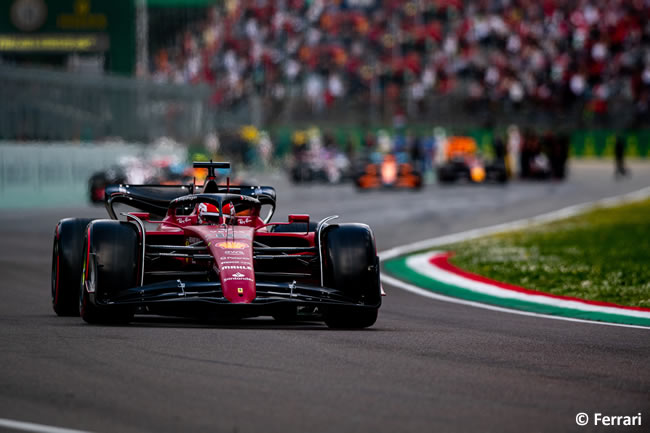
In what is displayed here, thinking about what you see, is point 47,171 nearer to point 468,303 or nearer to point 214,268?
point 468,303

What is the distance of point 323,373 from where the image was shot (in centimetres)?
700

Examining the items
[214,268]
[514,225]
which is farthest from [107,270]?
[514,225]

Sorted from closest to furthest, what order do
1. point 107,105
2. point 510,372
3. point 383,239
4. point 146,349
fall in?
point 510,372 < point 146,349 < point 383,239 < point 107,105

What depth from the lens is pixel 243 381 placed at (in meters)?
6.66

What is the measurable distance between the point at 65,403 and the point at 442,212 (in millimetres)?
22592

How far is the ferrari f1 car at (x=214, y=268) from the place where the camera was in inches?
348

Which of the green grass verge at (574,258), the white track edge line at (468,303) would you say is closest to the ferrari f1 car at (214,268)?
the white track edge line at (468,303)

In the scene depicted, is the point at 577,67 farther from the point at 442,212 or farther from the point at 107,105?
the point at 442,212

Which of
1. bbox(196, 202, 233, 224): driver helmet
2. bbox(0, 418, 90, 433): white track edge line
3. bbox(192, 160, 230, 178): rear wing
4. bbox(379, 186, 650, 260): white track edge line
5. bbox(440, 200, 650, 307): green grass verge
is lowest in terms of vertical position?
bbox(379, 186, 650, 260): white track edge line

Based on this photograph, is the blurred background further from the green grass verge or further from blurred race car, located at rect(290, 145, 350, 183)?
the green grass verge

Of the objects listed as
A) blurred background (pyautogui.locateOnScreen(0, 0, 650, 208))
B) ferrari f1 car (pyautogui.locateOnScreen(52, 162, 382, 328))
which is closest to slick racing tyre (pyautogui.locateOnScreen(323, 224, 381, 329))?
ferrari f1 car (pyautogui.locateOnScreen(52, 162, 382, 328))

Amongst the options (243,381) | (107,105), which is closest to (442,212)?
(107,105)

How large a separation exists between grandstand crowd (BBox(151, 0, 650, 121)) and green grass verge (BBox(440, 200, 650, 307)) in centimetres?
3850

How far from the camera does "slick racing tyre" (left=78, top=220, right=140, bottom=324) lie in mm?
8984
